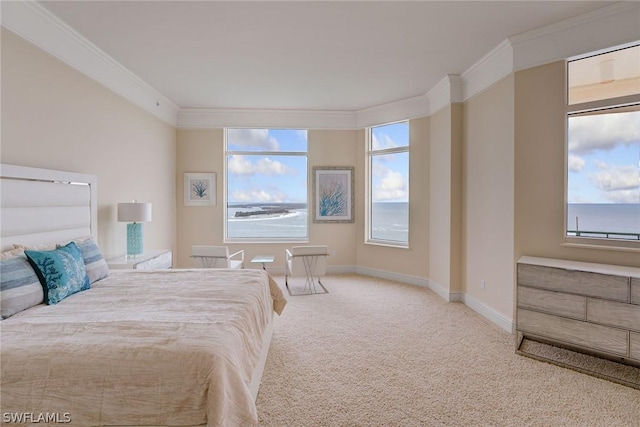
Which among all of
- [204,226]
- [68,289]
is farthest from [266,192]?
[68,289]

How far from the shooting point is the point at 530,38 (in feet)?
11.0

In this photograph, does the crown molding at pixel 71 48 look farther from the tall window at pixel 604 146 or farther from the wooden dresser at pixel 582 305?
the tall window at pixel 604 146

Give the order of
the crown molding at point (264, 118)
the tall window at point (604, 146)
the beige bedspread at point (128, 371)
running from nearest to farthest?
1. the beige bedspread at point (128, 371)
2. the tall window at point (604, 146)
3. the crown molding at point (264, 118)

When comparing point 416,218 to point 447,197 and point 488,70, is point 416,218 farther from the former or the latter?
point 488,70

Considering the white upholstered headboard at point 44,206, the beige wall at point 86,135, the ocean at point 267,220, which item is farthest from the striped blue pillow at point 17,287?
the ocean at point 267,220

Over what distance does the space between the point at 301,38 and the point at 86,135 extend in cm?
255

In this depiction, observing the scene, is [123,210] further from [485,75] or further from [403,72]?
[485,75]

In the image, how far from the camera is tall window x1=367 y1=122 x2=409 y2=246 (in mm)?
5844

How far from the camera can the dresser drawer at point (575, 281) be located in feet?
8.37

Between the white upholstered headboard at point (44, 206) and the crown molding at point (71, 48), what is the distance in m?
1.16

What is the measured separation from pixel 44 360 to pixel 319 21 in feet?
10.5

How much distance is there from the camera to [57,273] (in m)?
2.43

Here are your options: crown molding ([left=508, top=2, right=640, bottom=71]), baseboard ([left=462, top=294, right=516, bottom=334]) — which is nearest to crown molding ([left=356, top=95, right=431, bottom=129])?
crown molding ([left=508, top=2, right=640, bottom=71])

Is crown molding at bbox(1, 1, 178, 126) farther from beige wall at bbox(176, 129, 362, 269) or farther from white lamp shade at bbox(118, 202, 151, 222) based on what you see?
white lamp shade at bbox(118, 202, 151, 222)
